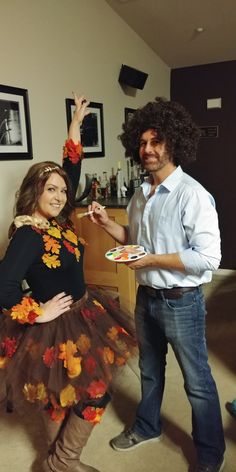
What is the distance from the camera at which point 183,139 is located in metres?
1.41

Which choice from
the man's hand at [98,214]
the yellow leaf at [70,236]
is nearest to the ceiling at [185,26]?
the man's hand at [98,214]

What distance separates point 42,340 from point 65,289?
0.68ft

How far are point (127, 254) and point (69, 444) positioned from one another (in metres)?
0.78

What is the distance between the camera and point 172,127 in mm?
1388

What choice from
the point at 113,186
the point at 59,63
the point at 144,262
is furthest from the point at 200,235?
the point at 113,186

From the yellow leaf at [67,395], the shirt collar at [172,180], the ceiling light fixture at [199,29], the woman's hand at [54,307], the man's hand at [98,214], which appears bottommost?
the yellow leaf at [67,395]

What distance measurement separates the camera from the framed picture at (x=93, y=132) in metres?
3.01

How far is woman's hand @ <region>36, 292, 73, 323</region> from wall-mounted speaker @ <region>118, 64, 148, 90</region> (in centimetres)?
247

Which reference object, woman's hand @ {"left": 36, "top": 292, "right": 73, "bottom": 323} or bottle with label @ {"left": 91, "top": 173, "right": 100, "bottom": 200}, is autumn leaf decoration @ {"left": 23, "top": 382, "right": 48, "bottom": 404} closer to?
woman's hand @ {"left": 36, "top": 292, "right": 73, "bottom": 323}

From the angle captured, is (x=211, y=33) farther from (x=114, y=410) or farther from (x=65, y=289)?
(x=114, y=410)

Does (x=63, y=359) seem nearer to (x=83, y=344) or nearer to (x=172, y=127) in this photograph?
(x=83, y=344)

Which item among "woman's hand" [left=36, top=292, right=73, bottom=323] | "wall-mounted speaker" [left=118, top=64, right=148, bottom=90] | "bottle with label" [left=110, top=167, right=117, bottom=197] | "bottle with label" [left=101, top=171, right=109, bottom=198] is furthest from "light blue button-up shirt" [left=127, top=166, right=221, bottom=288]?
"wall-mounted speaker" [left=118, top=64, right=148, bottom=90]

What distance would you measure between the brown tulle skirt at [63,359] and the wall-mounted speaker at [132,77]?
2446 mm

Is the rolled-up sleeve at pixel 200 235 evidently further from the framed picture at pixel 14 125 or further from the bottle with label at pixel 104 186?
the bottle with label at pixel 104 186
